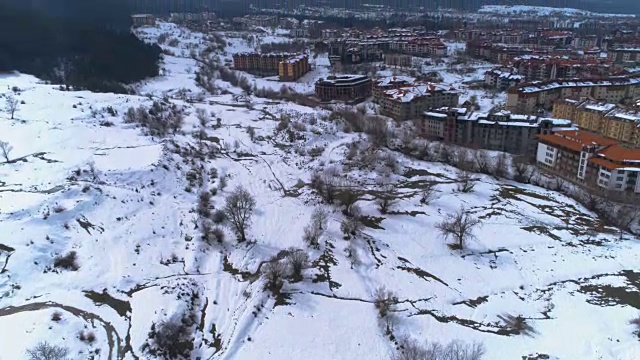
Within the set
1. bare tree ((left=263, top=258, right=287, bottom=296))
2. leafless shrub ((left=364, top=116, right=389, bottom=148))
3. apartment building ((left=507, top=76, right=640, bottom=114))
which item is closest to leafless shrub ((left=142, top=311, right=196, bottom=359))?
bare tree ((left=263, top=258, right=287, bottom=296))

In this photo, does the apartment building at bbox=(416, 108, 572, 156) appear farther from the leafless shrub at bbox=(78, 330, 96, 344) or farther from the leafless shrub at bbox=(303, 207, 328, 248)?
the leafless shrub at bbox=(78, 330, 96, 344)

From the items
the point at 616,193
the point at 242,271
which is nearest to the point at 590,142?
the point at 616,193

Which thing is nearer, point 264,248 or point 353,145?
point 264,248

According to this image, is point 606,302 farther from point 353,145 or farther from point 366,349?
point 353,145

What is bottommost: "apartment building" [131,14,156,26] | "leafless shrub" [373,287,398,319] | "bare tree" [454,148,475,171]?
"leafless shrub" [373,287,398,319]

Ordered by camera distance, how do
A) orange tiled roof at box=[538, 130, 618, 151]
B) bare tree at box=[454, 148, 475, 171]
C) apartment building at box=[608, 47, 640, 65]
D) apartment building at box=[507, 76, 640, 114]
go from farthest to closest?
apartment building at box=[608, 47, 640, 65]
apartment building at box=[507, 76, 640, 114]
bare tree at box=[454, 148, 475, 171]
orange tiled roof at box=[538, 130, 618, 151]

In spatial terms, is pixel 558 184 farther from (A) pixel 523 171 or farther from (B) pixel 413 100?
(B) pixel 413 100
